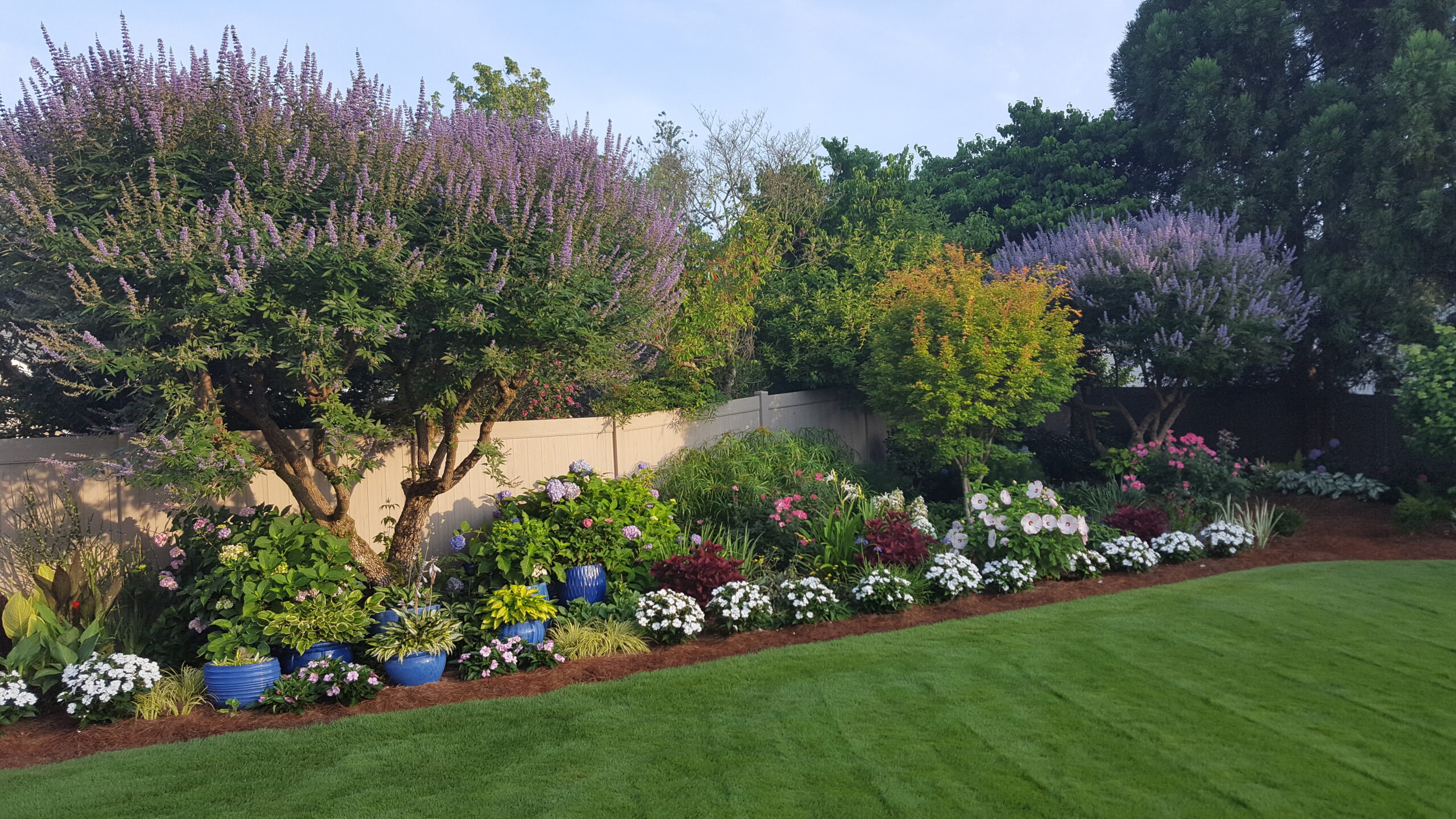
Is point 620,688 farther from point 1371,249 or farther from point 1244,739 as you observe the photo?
point 1371,249

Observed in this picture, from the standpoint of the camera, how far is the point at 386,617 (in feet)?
20.4

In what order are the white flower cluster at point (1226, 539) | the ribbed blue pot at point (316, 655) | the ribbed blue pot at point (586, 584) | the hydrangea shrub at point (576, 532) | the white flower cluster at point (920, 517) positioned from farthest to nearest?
the white flower cluster at point (1226, 539) → the white flower cluster at point (920, 517) → the ribbed blue pot at point (586, 584) → the hydrangea shrub at point (576, 532) → the ribbed blue pot at point (316, 655)

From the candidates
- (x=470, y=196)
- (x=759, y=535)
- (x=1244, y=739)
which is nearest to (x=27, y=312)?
(x=470, y=196)

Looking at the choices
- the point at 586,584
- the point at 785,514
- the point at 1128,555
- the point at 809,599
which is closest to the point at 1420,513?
the point at 1128,555

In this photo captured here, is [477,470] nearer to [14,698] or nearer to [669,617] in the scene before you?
[669,617]

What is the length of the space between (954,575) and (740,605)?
205cm

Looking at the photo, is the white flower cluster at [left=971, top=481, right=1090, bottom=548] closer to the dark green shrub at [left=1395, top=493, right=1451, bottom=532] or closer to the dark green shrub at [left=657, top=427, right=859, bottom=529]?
the dark green shrub at [left=657, top=427, right=859, bottom=529]

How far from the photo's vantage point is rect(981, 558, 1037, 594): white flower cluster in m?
8.03

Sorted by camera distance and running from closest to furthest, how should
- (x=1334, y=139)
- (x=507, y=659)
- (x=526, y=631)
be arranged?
(x=507, y=659)
(x=526, y=631)
(x=1334, y=139)

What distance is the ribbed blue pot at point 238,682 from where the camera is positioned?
18.0 feet

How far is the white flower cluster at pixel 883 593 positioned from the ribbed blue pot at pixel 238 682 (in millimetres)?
4422

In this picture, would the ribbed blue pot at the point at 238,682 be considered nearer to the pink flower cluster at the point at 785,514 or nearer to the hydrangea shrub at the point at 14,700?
the hydrangea shrub at the point at 14,700

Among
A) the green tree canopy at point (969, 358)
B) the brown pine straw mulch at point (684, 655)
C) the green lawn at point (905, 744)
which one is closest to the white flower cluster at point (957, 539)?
the brown pine straw mulch at point (684, 655)

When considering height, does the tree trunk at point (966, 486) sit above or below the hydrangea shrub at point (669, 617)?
above
